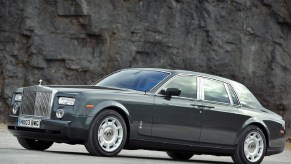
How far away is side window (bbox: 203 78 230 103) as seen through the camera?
1268 cm

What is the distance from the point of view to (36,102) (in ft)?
37.4

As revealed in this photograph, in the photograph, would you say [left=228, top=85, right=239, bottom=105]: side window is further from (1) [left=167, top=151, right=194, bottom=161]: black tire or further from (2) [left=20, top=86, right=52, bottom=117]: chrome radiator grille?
(2) [left=20, top=86, right=52, bottom=117]: chrome radiator grille

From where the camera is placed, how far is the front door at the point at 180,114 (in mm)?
11695

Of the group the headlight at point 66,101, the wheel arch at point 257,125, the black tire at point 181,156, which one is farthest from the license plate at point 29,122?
the wheel arch at point 257,125

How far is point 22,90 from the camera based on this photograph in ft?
39.1

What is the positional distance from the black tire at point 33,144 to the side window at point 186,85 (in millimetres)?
2275

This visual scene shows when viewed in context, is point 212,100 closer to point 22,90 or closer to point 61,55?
point 22,90

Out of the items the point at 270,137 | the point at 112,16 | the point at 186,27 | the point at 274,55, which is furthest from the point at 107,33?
the point at 270,137

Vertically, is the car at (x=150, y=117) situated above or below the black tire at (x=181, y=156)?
above

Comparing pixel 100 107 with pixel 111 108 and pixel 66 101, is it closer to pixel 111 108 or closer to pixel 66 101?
pixel 111 108

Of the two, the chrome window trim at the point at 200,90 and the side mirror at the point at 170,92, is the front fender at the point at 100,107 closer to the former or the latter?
the side mirror at the point at 170,92

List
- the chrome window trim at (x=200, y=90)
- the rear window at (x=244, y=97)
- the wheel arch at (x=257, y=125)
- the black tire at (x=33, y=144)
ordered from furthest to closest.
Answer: the rear window at (x=244, y=97) < the wheel arch at (x=257, y=125) < the chrome window trim at (x=200, y=90) < the black tire at (x=33, y=144)

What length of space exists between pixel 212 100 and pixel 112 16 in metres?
18.2

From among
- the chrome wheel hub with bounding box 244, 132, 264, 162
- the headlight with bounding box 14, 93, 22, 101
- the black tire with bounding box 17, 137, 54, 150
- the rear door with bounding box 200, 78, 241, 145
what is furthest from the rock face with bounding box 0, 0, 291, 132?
the chrome wheel hub with bounding box 244, 132, 264, 162
